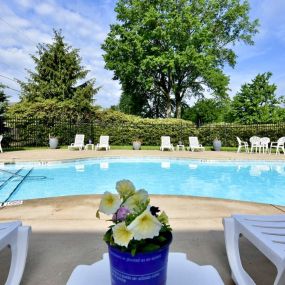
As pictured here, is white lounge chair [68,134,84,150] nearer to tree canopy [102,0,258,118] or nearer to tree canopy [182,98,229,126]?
tree canopy [102,0,258,118]

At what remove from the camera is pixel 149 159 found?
11859 mm

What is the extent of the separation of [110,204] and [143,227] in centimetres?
21

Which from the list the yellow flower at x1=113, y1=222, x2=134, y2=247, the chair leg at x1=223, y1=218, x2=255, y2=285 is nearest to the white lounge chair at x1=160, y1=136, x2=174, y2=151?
the chair leg at x1=223, y1=218, x2=255, y2=285

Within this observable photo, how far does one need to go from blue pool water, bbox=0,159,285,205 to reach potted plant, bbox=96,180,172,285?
6217 mm

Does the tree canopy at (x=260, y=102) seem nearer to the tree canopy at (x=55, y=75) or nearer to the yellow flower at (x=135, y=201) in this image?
the tree canopy at (x=55, y=75)

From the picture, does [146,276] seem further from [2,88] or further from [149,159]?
[2,88]

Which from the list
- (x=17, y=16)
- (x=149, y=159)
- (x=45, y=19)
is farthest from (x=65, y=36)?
(x=149, y=159)

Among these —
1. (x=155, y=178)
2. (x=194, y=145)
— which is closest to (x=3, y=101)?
(x=155, y=178)

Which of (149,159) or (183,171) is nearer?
(183,171)

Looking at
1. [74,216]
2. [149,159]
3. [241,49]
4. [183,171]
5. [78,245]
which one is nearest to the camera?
[78,245]

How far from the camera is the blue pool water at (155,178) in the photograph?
7664 millimetres

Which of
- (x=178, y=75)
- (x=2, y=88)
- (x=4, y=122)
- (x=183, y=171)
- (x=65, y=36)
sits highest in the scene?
(x=65, y=36)

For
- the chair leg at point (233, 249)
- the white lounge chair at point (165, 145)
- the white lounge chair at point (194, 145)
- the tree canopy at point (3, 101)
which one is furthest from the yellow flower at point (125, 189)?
the tree canopy at point (3, 101)

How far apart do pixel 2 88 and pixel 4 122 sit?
1968 mm
